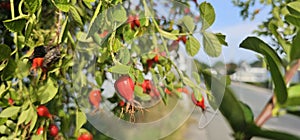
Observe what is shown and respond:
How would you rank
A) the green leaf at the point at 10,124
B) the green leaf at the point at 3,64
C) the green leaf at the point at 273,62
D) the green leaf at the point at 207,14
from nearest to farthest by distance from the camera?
the green leaf at the point at 273,62, the green leaf at the point at 207,14, the green leaf at the point at 3,64, the green leaf at the point at 10,124

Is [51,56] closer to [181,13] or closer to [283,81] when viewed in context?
[181,13]

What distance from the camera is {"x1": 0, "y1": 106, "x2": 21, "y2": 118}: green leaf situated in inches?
22.5

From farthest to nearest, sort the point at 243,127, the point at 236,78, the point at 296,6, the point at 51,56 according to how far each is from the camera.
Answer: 1. the point at 51,56
2. the point at 236,78
3. the point at 296,6
4. the point at 243,127

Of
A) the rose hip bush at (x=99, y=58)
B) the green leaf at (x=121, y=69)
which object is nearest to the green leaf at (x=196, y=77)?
the rose hip bush at (x=99, y=58)

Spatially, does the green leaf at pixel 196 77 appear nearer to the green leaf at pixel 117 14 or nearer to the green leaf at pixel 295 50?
the green leaf at pixel 117 14

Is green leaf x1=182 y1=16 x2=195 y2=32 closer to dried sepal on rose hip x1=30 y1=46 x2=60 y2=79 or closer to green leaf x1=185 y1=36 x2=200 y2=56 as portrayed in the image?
green leaf x1=185 y1=36 x2=200 y2=56

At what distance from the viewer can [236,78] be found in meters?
0.47

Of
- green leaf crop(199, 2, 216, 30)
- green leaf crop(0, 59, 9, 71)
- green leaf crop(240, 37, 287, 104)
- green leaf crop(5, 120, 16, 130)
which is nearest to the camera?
green leaf crop(240, 37, 287, 104)

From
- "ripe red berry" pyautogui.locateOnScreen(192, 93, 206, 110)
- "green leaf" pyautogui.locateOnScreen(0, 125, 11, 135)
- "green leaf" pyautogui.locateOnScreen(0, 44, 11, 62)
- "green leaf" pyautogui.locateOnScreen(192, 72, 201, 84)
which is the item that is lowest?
"green leaf" pyautogui.locateOnScreen(0, 125, 11, 135)

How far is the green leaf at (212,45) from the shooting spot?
1.31 ft

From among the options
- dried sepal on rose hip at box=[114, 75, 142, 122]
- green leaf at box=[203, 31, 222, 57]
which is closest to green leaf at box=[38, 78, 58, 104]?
dried sepal on rose hip at box=[114, 75, 142, 122]

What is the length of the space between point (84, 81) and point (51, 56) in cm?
6

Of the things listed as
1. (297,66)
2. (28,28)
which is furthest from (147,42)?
(297,66)

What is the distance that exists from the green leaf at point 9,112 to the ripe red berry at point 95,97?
101 millimetres
